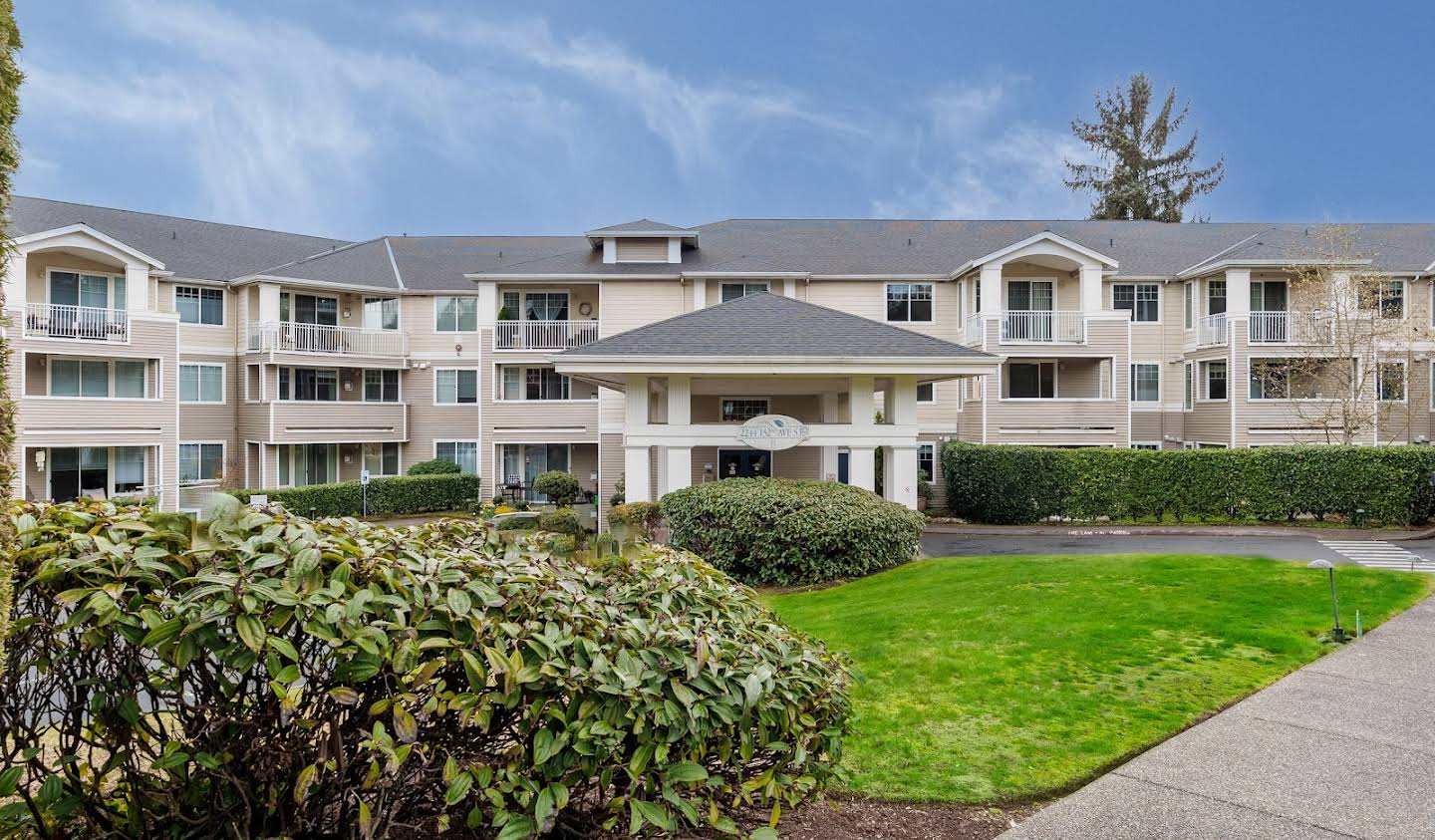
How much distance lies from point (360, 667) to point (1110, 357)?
2590cm

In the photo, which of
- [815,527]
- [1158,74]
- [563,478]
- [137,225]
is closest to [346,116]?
[137,225]

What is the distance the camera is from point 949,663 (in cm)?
698

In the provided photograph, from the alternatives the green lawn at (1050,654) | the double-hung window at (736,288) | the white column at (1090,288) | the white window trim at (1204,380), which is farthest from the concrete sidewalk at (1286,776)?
the white window trim at (1204,380)

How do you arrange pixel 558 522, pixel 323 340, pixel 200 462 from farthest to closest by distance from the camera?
pixel 323 340
pixel 200 462
pixel 558 522

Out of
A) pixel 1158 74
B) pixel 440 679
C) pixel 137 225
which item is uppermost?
pixel 1158 74

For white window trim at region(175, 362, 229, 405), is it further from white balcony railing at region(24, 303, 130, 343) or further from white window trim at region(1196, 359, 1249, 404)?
white window trim at region(1196, 359, 1249, 404)

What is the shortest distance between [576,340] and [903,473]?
1510cm

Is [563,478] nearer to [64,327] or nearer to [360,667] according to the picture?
[64,327]

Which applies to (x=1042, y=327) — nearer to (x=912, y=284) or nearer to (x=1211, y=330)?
(x=912, y=284)

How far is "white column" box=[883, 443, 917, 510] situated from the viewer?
49.6 ft

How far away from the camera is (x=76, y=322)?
2247cm

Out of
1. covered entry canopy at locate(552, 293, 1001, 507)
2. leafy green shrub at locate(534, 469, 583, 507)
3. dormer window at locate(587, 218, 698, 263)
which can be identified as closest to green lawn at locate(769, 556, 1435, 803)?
covered entry canopy at locate(552, 293, 1001, 507)

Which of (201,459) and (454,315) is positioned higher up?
(454,315)

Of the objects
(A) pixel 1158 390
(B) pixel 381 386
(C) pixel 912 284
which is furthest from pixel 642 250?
(A) pixel 1158 390
